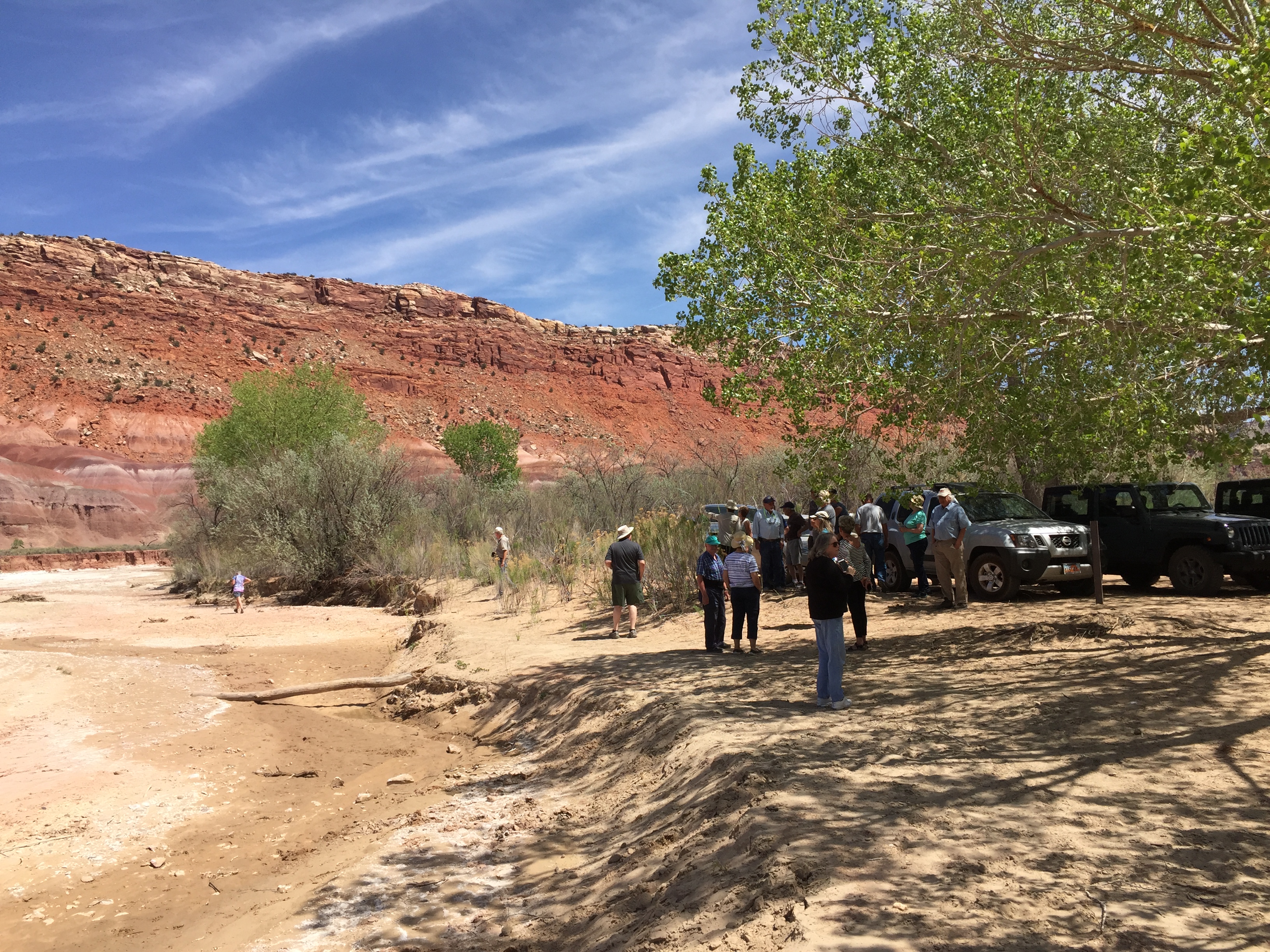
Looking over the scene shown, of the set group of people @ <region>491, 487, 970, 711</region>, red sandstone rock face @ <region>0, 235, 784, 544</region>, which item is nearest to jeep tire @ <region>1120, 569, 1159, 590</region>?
group of people @ <region>491, 487, 970, 711</region>

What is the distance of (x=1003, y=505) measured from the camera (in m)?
13.8

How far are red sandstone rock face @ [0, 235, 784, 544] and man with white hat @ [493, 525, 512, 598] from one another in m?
31.3

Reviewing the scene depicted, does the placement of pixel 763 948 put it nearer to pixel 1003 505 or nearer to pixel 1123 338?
pixel 1123 338

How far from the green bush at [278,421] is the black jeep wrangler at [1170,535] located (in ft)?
94.8

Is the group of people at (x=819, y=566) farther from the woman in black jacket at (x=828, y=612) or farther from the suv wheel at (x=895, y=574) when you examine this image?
the suv wheel at (x=895, y=574)

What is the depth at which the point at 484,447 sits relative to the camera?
207 ft

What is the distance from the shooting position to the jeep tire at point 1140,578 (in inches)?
540

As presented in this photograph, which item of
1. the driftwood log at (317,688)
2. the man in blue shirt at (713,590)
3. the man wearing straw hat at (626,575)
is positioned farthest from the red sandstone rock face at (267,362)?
the man in blue shirt at (713,590)

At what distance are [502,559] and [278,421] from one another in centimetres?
2395

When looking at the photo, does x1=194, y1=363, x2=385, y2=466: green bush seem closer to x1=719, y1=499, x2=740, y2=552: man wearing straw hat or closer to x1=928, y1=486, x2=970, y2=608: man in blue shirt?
x1=719, y1=499, x2=740, y2=552: man wearing straw hat

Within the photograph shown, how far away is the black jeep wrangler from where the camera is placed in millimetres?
12477

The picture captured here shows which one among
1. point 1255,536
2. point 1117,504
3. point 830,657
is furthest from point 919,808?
point 1117,504

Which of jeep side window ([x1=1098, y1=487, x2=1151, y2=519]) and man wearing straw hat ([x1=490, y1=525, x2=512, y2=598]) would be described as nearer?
jeep side window ([x1=1098, y1=487, x2=1151, y2=519])

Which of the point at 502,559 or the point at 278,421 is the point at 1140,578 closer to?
the point at 502,559
